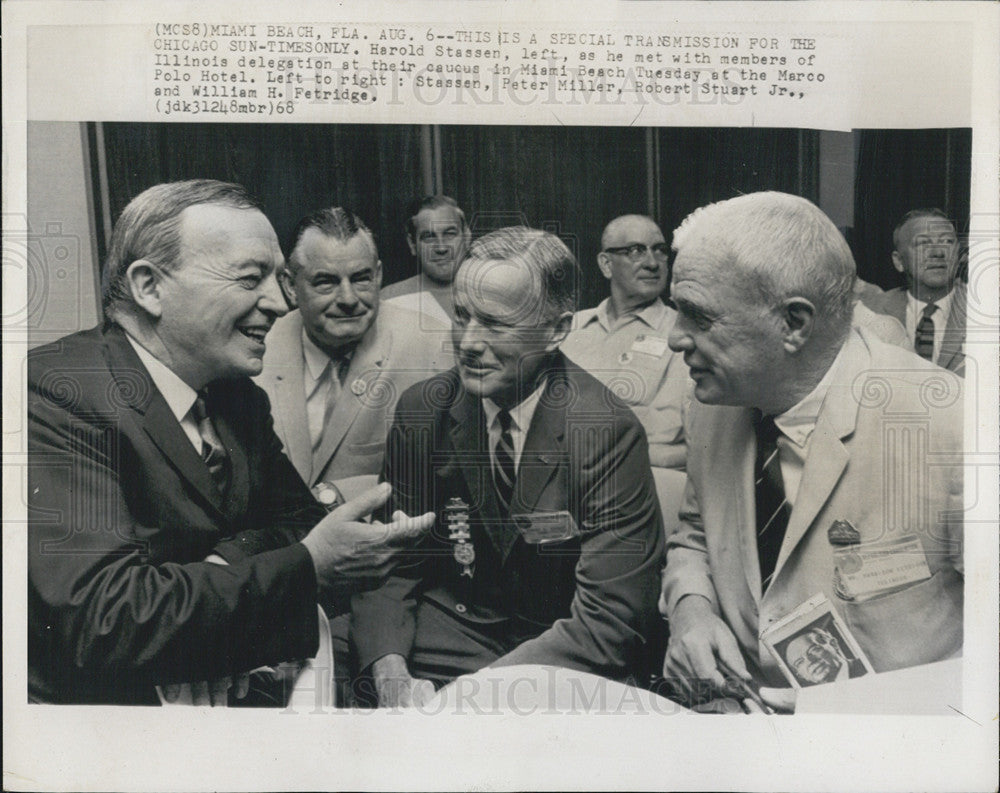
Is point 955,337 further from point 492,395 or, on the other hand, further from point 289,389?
point 289,389

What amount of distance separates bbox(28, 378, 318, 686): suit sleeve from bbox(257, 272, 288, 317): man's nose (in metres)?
0.75

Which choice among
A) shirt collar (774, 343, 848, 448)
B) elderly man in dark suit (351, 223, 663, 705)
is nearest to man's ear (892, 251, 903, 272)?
shirt collar (774, 343, 848, 448)

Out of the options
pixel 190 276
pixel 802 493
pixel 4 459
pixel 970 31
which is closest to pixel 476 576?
pixel 802 493

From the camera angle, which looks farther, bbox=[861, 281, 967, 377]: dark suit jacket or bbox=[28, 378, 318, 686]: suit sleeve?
bbox=[861, 281, 967, 377]: dark suit jacket

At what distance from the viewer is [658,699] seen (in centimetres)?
333

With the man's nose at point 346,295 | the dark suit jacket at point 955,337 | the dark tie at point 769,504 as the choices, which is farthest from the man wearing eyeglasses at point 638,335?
the dark suit jacket at point 955,337

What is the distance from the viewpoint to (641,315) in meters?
3.31

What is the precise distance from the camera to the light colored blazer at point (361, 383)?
130 inches

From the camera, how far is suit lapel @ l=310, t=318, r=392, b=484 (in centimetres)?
331

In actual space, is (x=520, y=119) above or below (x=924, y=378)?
above

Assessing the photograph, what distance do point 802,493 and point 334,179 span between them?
2.14 m

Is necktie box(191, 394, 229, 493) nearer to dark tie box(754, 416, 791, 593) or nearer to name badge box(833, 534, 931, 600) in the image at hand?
dark tie box(754, 416, 791, 593)

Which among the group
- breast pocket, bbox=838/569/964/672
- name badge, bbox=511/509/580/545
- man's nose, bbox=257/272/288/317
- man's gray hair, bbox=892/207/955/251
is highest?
man's gray hair, bbox=892/207/955/251

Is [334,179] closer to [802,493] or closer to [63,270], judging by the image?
[63,270]
